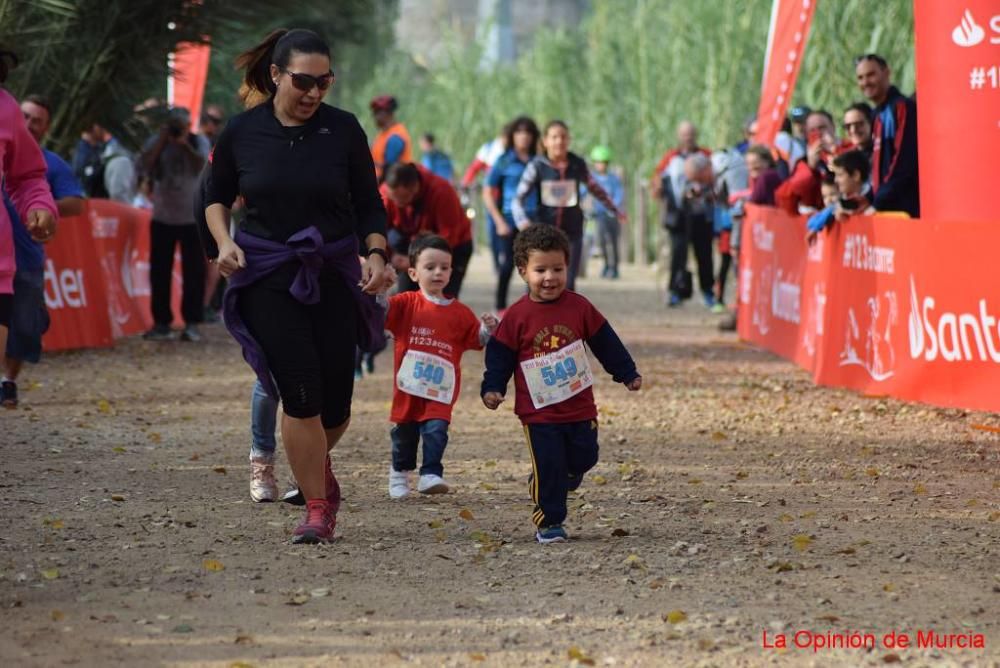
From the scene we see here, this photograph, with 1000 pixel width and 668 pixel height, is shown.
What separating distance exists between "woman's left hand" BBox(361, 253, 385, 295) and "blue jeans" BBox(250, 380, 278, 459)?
137 cm

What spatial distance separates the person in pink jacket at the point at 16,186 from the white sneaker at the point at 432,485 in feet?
6.39

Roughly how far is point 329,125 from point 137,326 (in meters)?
11.4

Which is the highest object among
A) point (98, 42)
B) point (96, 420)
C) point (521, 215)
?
point (98, 42)

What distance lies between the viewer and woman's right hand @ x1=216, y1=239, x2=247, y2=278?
6906 millimetres

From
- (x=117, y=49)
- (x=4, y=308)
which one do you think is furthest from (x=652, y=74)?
(x=4, y=308)

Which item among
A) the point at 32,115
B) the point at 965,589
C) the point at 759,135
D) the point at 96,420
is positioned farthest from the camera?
the point at 759,135

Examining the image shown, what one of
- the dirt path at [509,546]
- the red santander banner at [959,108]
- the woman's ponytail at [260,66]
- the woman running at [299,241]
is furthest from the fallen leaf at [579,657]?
the red santander banner at [959,108]

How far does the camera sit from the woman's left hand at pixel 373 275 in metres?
7.10

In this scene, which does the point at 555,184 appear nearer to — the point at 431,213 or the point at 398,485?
the point at 431,213

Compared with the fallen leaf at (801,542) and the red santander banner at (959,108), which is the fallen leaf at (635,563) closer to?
the fallen leaf at (801,542)

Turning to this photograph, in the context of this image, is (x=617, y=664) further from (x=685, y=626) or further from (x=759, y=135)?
(x=759, y=135)

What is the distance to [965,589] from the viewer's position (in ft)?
20.8

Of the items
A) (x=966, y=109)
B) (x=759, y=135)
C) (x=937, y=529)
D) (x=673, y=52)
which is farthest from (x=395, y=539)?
(x=673, y=52)

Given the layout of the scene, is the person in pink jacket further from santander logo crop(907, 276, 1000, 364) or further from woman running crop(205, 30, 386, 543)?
santander logo crop(907, 276, 1000, 364)
